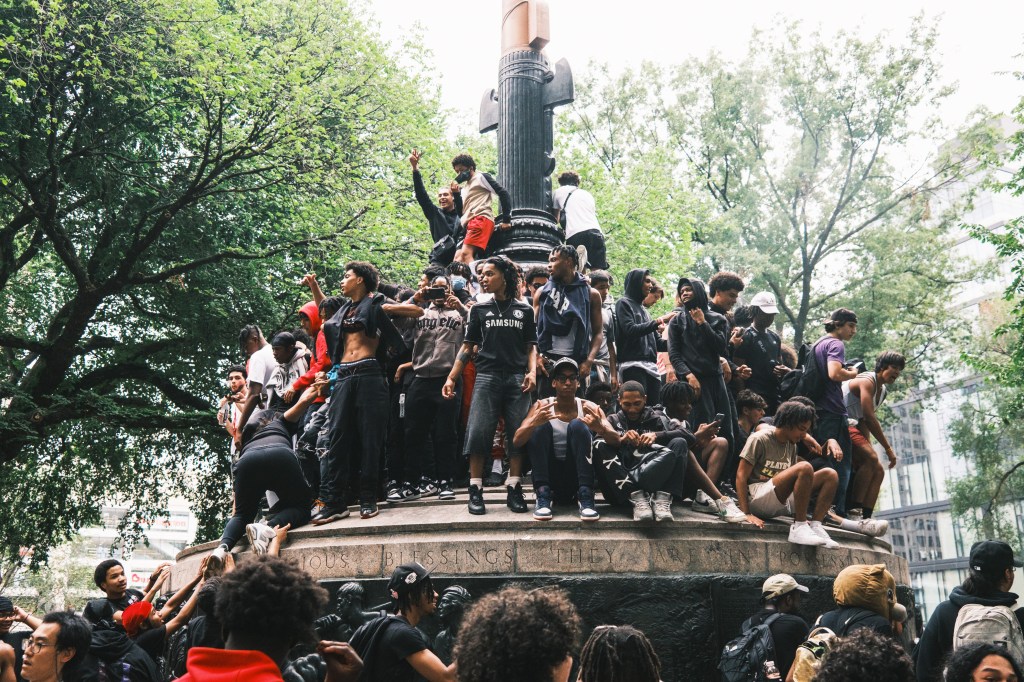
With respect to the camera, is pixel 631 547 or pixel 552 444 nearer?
pixel 631 547

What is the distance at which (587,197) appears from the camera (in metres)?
12.8

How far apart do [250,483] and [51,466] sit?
1390 centimetres

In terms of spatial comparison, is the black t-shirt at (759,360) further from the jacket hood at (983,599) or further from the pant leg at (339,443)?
the jacket hood at (983,599)

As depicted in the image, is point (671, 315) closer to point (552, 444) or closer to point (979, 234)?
point (552, 444)

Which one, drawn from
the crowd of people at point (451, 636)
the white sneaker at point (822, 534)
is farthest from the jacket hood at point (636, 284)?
the crowd of people at point (451, 636)

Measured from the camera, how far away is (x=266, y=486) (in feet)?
24.9

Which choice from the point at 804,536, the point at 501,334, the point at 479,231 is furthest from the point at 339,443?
the point at 479,231

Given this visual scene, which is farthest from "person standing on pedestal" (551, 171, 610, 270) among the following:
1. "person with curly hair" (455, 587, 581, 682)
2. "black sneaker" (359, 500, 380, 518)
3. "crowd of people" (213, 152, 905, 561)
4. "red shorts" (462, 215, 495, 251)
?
"person with curly hair" (455, 587, 581, 682)

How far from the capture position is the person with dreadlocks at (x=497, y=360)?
7.89 m

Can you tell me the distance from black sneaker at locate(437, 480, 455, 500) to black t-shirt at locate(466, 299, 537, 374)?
111 cm

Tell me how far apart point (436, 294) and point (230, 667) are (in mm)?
6568

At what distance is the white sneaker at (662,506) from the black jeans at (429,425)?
7.36ft

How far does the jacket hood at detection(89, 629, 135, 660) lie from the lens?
552 cm

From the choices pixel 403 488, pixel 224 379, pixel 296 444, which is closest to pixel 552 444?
pixel 403 488
